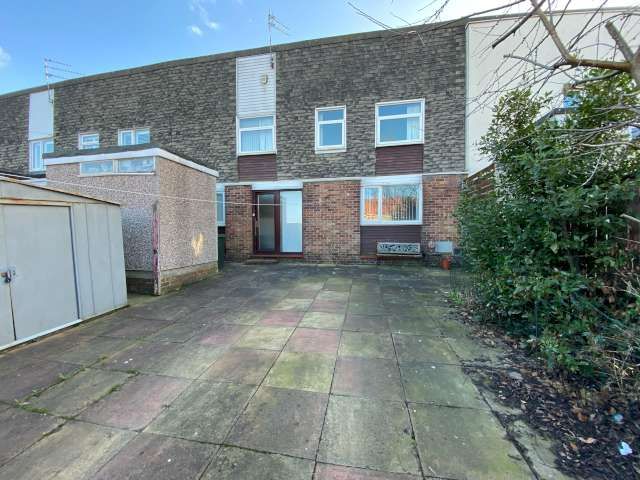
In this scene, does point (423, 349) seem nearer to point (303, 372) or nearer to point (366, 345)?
point (366, 345)

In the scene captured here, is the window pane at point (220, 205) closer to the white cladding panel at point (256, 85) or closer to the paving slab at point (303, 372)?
the white cladding panel at point (256, 85)

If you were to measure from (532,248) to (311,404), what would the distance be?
2814 mm

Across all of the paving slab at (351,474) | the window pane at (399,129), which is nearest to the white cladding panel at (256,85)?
the window pane at (399,129)

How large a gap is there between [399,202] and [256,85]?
6.13 m

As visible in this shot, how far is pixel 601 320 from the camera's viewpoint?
94.7 inches

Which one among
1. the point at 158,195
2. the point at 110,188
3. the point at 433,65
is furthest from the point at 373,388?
the point at 433,65

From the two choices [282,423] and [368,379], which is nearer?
[282,423]

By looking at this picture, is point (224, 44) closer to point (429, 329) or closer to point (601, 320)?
point (429, 329)

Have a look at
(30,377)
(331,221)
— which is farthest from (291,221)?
(30,377)

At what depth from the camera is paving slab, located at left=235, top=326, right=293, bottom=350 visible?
3.21 meters

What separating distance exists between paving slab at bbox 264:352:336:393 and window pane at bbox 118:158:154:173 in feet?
15.1

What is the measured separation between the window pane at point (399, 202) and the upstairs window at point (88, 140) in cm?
1103

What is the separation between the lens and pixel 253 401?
221cm

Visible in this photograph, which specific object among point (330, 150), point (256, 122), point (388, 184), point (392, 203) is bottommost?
point (392, 203)
